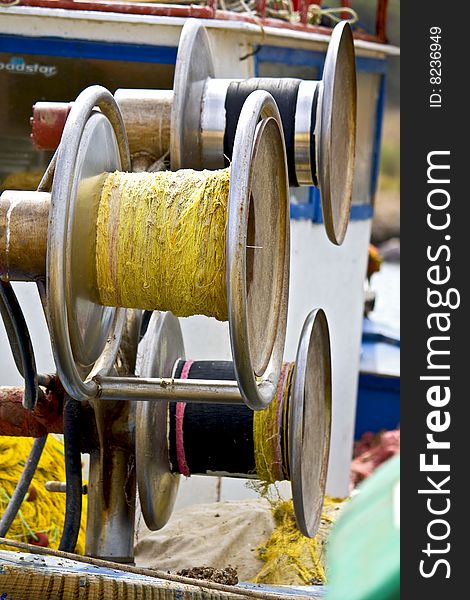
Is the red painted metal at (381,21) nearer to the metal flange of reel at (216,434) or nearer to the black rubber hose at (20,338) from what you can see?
the metal flange of reel at (216,434)

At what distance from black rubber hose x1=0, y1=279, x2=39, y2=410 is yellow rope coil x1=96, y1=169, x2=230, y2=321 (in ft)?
0.88

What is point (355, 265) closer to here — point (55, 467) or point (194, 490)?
point (194, 490)

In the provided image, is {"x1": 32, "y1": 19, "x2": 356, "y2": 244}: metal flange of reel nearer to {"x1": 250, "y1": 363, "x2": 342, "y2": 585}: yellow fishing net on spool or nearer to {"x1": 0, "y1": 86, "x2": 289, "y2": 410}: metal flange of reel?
{"x1": 0, "y1": 86, "x2": 289, "y2": 410}: metal flange of reel

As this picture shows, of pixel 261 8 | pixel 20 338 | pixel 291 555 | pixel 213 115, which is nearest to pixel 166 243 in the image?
pixel 20 338

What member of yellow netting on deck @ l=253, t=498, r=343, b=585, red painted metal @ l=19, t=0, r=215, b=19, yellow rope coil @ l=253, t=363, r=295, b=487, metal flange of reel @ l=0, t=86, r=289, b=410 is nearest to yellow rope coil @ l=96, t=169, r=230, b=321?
metal flange of reel @ l=0, t=86, r=289, b=410

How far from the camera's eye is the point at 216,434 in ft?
10.9

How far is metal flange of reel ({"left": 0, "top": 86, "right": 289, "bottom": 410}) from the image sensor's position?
2453 mm

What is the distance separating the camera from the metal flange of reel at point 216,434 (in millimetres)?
3205

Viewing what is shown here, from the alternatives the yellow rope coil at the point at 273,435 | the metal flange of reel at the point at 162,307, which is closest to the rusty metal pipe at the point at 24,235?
the metal flange of reel at the point at 162,307

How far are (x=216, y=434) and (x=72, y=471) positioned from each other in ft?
1.50

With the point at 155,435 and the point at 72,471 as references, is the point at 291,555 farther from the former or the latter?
the point at 72,471

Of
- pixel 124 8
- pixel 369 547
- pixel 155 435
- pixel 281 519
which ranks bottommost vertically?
pixel 369 547

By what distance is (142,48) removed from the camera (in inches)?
189

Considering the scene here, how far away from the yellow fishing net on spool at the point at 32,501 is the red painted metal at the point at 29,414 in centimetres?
97
